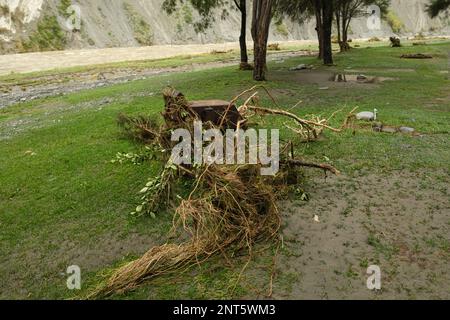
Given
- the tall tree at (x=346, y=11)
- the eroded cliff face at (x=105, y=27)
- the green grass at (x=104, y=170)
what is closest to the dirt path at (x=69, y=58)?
the eroded cliff face at (x=105, y=27)

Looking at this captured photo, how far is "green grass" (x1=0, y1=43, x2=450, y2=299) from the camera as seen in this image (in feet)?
20.4

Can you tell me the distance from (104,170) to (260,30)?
12.8 m

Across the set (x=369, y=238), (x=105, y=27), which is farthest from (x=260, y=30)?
(x=105, y=27)

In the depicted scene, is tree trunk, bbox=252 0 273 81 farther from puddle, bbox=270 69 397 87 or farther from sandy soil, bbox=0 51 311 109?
sandy soil, bbox=0 51 311 109

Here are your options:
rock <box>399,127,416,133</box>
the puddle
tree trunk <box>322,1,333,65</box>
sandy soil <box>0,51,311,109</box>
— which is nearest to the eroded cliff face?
sandy soil <box>0,51,311,109</box>

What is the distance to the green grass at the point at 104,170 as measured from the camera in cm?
623

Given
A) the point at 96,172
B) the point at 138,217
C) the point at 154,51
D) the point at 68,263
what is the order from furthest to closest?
the point at 154,51 < the point at 96,172 < the point at 138,217 < the point at 68,263

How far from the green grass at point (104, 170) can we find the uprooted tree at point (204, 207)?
276mm

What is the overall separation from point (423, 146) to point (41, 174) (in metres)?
9.75

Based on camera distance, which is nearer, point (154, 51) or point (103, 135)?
point (103, 135)

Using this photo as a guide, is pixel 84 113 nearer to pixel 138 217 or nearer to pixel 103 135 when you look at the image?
pixel 103 135

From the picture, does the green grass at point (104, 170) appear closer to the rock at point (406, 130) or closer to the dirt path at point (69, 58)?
the rock at point (406, 130)

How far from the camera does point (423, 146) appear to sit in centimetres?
1034
